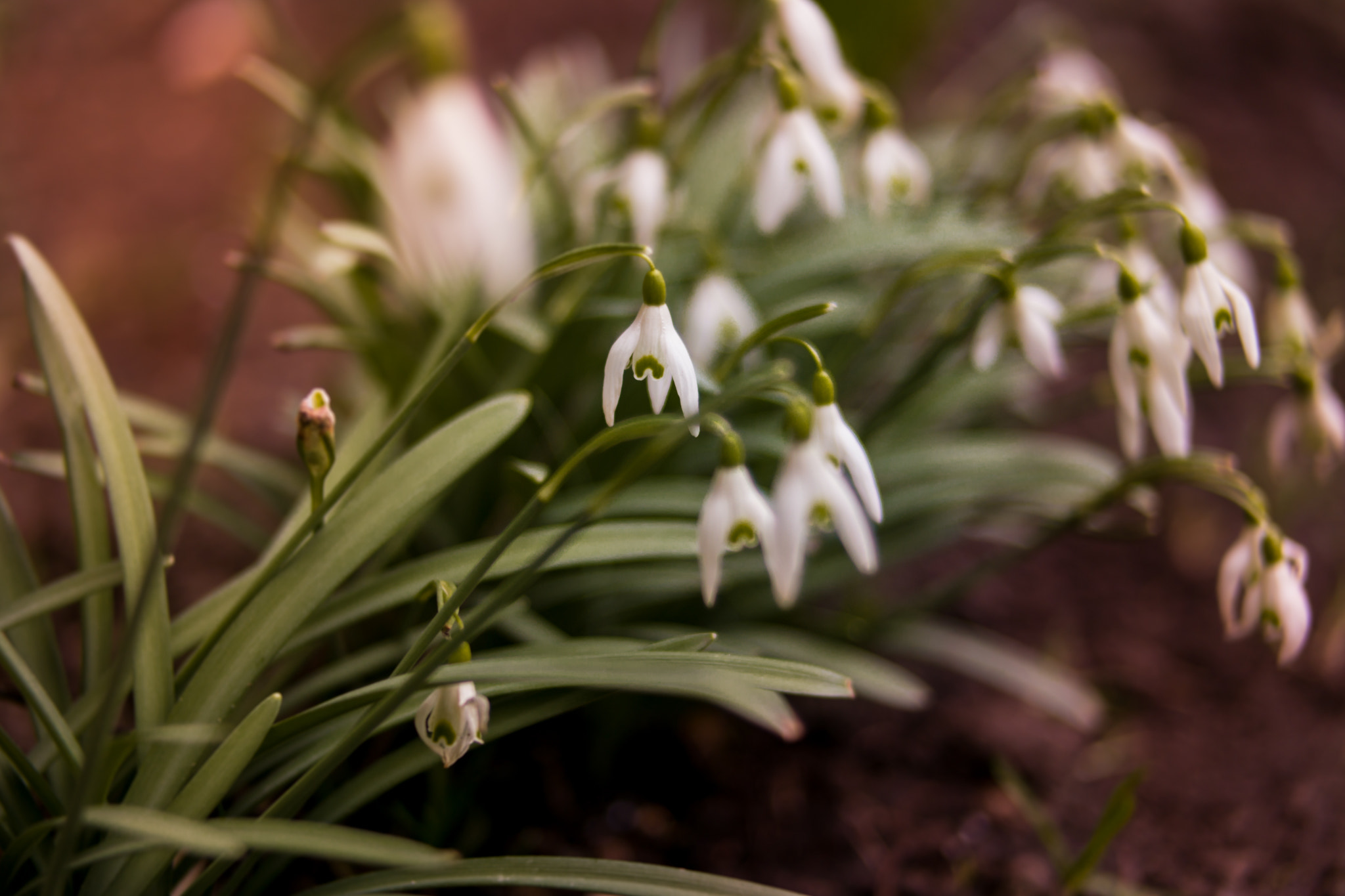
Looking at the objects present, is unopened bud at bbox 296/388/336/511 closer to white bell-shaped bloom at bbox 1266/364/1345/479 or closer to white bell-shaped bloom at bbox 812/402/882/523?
white bell-shaped bloom at bbox 812/402/882/523

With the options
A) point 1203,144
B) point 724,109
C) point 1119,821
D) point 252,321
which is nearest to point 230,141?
point 252,321

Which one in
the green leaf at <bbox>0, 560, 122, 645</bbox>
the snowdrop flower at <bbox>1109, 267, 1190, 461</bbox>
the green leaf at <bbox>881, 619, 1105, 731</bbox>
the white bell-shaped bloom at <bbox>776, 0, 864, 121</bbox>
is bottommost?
the green leaf at <bbox>881, 619, 1105, 731</bbox>

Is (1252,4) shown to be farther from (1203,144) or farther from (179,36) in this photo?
(179,36)

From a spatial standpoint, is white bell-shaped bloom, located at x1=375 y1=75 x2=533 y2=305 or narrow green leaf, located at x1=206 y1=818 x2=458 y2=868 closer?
narrow green leaf, located at x1=206 y1=818 x2=458 y2=868

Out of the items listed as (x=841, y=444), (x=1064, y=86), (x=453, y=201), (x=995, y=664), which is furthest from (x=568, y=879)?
(x=1064, y=86)

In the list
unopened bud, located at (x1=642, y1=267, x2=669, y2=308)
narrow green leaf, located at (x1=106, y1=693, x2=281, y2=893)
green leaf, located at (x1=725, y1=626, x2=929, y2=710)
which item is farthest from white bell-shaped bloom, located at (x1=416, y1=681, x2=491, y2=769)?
green leaf, located at (x1=725, y1=626, x2=929, y2=710)

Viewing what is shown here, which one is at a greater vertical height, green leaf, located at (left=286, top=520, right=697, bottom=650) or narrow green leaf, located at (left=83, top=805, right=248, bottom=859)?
narrow green leaf, located at (left=83, top=805, right=248, bottom=859)

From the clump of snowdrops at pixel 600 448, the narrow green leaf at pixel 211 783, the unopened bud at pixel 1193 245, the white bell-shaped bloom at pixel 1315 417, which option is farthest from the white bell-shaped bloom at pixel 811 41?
the narrow green leaf at pixel 211 783
